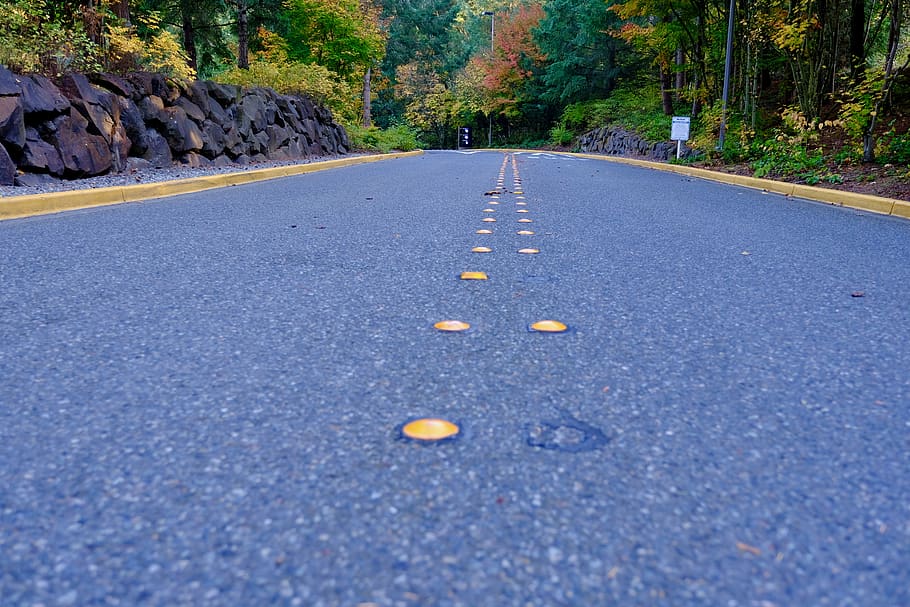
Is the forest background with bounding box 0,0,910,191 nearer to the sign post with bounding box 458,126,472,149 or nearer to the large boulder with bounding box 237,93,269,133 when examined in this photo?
the sign post with bounding box 458,126,472,149

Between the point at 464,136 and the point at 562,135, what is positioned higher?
the point at 464,136

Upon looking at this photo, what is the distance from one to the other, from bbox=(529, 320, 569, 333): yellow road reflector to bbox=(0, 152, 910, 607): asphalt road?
70 millimetres

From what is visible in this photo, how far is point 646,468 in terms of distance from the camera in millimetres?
1609

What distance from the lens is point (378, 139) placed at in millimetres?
26562

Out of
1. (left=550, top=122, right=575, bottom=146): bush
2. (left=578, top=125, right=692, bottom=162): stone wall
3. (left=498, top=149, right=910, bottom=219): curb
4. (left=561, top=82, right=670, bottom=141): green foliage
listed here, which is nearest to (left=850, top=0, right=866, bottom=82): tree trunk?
(left=578, top=125, right=692, bottom=162): stone wall

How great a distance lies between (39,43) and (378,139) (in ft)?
58.9

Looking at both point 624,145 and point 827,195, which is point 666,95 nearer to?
point 624,145

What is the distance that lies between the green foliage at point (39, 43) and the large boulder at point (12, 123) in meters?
0.94

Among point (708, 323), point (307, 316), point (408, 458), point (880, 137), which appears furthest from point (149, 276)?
point (880, 137)

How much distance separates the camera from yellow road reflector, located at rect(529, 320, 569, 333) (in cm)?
272

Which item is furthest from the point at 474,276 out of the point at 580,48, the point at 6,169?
the point at 580,48

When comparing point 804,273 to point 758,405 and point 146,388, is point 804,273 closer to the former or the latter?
point 758,405

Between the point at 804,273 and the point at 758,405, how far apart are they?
231cm

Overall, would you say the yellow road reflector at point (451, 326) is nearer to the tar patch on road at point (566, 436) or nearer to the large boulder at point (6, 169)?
the tar patch on road at point (566, 436)
